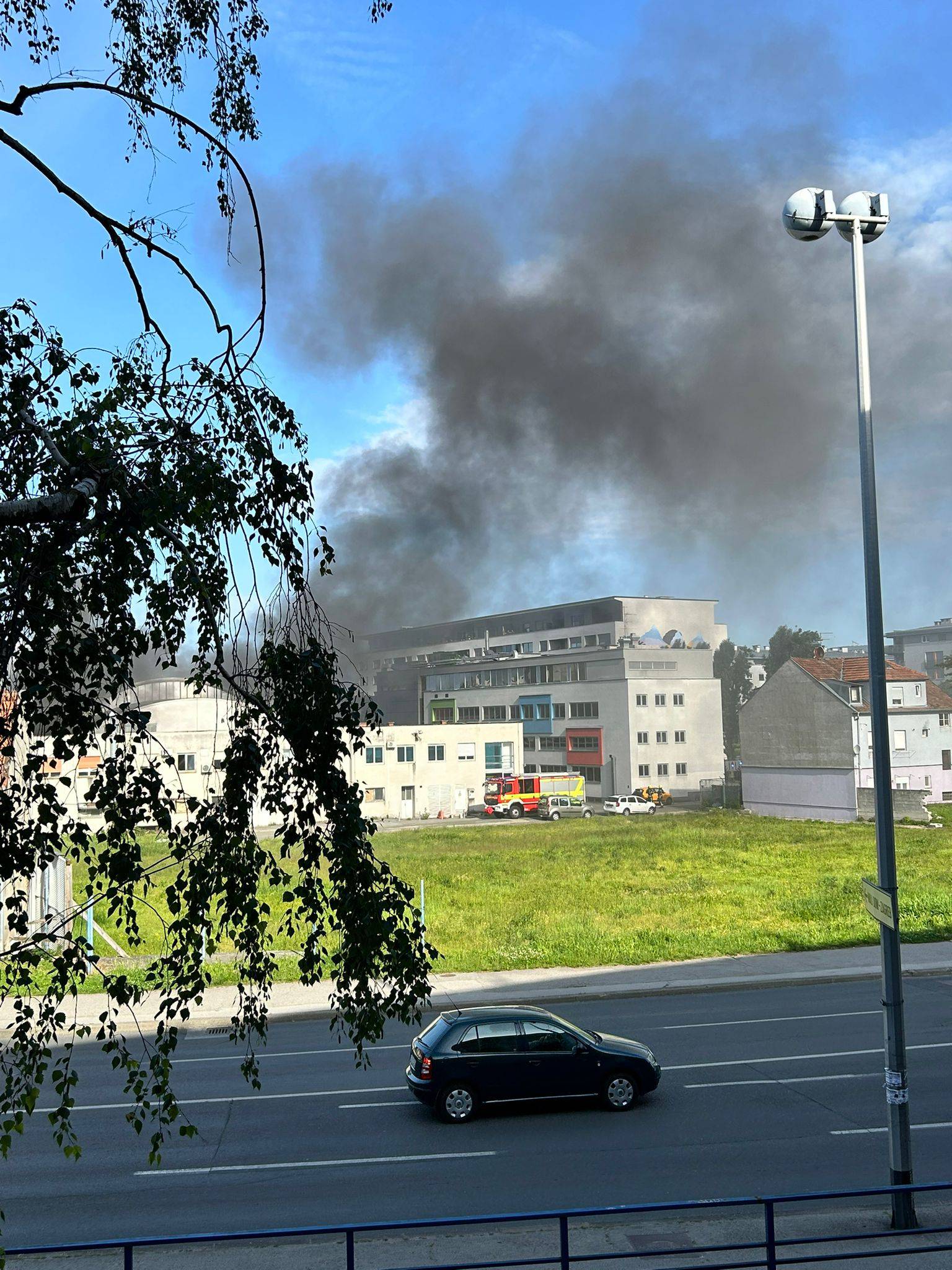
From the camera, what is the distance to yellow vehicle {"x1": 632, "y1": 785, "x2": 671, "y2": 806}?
6738cm

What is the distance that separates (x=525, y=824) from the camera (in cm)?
5450

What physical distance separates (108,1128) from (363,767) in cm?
4529

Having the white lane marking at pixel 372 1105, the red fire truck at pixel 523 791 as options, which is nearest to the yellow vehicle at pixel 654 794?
the red fire truck at pixel 523 791

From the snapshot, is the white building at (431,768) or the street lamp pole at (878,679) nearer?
the street lamp pole at (878,679)

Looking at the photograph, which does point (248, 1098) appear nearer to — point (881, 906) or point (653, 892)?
point (881, 906)

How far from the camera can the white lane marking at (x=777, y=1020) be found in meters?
15.8

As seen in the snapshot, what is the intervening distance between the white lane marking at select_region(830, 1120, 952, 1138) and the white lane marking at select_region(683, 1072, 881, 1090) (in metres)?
1.58

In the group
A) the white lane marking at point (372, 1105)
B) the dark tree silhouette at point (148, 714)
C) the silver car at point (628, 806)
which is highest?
the dark tree silhouette at point (148, 714)

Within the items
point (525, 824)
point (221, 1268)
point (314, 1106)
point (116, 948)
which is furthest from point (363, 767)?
point (221, 1268)

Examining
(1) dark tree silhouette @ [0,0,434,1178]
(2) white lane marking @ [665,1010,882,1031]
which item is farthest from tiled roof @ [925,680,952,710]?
(1) dark tree silhouette @ [0,0,434,1178]

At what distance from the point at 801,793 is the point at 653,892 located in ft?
86.6

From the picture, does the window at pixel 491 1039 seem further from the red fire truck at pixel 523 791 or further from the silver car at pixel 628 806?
the silver car at pixel 628 806

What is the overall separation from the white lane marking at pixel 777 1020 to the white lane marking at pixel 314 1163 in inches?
224

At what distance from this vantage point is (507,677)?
83.1 m
